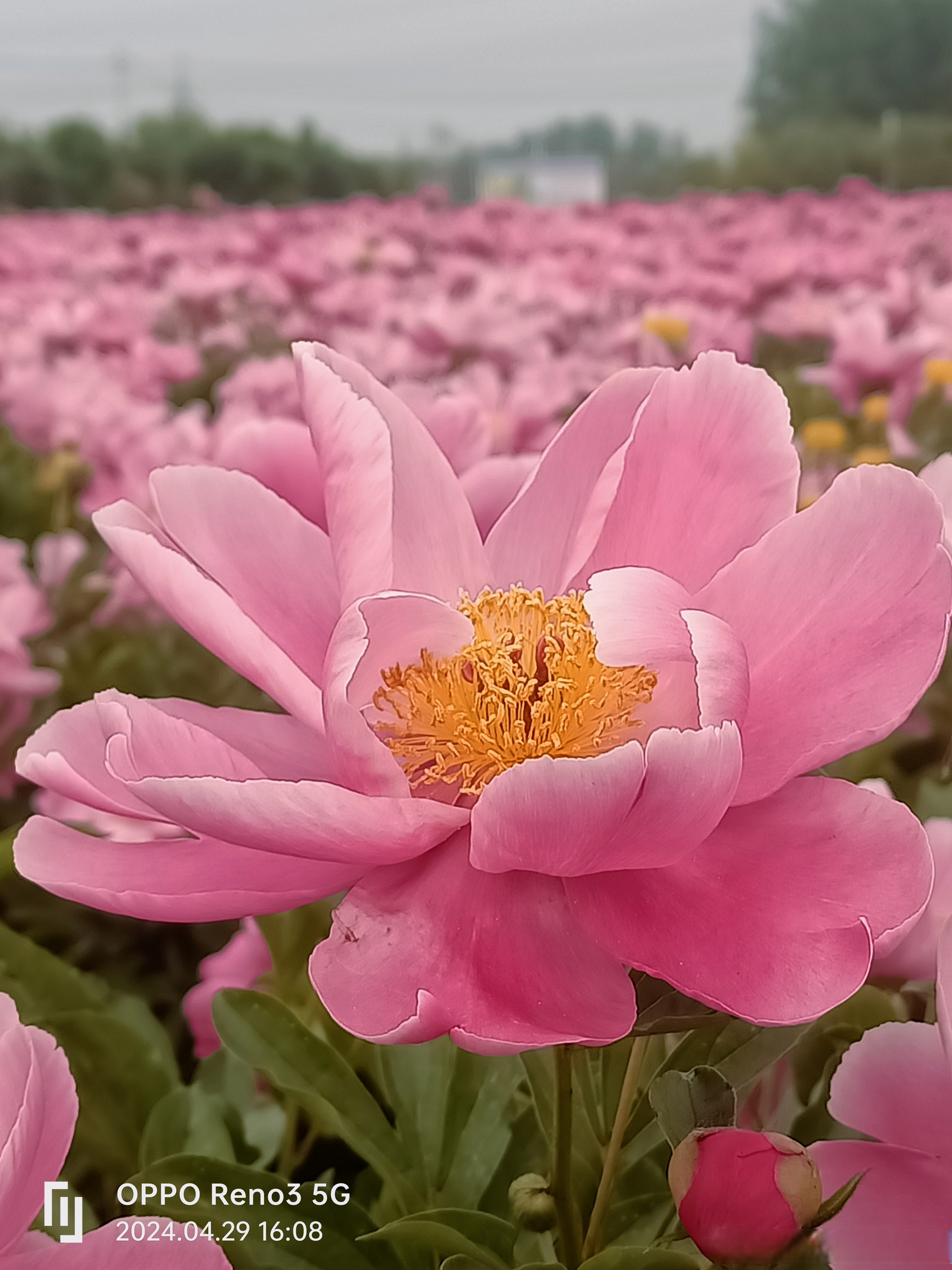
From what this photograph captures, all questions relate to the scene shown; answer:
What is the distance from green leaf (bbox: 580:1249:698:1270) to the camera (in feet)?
0.78

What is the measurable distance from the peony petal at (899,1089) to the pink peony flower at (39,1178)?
12cm

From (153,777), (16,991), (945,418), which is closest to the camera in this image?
(153,777)

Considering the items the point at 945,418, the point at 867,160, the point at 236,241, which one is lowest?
the point at 945,418

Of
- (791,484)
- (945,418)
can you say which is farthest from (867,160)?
(791,484)

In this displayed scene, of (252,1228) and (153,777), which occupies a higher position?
(153,777)

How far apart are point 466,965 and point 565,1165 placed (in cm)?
5

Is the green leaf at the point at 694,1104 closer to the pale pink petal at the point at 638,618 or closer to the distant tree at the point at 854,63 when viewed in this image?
the pale pink petal at the point at 638,618

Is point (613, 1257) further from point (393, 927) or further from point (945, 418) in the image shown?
point (945, 418)

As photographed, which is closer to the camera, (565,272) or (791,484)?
(791,484)

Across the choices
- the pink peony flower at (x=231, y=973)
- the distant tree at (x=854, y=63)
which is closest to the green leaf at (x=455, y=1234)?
the pink peony flower at (x=231, y=973)

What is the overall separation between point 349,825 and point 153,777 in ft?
0.12

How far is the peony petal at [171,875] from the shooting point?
252mm

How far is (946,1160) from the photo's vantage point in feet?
0.79

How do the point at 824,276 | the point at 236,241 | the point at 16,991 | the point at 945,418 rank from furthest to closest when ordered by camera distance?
the point at 236,241, the point at 824,276, the point at 945,418, the point at 16,991
